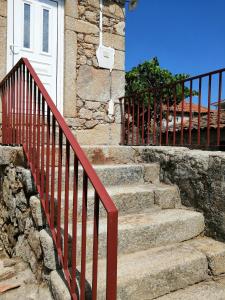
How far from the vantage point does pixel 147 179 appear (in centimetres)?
319

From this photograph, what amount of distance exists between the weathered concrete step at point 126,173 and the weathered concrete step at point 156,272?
2.90 feet

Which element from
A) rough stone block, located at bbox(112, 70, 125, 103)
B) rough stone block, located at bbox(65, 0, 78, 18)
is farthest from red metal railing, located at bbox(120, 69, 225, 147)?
rough stone block, located at bbox(65, 0, 78, 18)

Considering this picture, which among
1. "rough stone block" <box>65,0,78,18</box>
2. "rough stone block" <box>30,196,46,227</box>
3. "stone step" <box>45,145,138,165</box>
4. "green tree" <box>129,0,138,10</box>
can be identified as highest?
"green tree" <box>129,0,138,10</box>

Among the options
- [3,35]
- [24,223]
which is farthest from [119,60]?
[24,223]

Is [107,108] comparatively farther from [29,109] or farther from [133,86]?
[133,86]

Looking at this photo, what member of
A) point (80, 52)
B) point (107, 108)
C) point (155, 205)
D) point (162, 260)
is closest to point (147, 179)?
point (155, 205)

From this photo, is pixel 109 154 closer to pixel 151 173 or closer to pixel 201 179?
pixel 151 173

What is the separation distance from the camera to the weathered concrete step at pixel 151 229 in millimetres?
2258

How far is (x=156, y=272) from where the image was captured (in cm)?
199

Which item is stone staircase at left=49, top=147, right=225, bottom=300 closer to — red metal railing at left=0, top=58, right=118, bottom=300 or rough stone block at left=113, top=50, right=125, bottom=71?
red metal railing at left=0, top=58, right=118, bottom=300

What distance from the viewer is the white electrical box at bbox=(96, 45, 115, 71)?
16.2ft

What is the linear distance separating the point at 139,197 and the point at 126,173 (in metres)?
0.41

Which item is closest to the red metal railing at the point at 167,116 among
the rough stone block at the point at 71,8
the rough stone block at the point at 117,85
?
the rough stone block at the point at 117,85

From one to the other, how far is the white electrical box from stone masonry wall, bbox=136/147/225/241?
2386 mm
